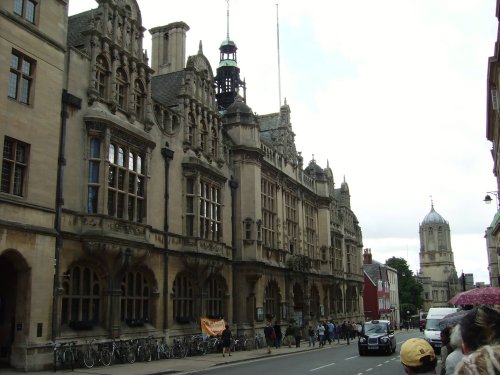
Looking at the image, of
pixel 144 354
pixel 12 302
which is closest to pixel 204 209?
pixel 144 354

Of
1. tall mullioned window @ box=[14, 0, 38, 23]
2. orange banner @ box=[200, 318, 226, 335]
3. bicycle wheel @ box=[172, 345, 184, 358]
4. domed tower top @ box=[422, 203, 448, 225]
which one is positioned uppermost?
domed tower top @ box=[422, 203, 448, 225]

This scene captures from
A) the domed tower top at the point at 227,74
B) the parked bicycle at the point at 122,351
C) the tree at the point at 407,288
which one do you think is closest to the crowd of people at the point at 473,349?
the parked bicycle at the point at 122,351

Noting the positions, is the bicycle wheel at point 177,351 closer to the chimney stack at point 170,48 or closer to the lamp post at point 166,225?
the lamp post at point 166,225

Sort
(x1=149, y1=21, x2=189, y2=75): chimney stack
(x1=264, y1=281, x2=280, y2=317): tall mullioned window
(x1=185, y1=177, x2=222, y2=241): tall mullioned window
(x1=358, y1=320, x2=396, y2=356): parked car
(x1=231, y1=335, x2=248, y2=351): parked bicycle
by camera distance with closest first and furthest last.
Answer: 1. (x1=358, y1=320, x2=396, y2=356): parked car
2. (x1=185, y1=177, x2=222, y2=241): tall mullioned window
3. (x1=231, y1=335, x2=248, y2=351): parked bicycle
4. (x1=149, y1=21, x2=189, y2=75): chimney stack
5. (x1=264, y1=281, x2=280, y2=317): tall mullioned window

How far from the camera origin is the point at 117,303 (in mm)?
25234

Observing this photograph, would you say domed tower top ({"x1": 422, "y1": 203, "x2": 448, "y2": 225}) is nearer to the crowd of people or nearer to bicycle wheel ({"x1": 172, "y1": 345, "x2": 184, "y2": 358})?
bicycle wheel ({"x1": 172, "y1": 345, "x2": 184, "y2": 358})

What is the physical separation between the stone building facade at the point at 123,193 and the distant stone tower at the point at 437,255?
4832 inches

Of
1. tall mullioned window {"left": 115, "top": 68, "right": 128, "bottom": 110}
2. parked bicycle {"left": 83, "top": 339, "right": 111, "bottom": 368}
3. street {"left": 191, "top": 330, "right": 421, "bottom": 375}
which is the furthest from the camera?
tall mullioned window {"left": 115, "top": 68, "right": 128, "bottom": 110}

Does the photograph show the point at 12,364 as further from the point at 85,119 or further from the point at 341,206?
the point at 341,206

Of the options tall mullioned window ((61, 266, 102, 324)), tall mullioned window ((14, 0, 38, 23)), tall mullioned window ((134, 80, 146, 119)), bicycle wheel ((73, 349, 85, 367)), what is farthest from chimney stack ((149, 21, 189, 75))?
bicycle wheel ((73, 349, 85, 367))

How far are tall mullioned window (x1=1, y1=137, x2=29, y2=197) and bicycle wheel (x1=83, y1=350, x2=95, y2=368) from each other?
22.0 ft

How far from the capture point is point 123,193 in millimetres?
26375

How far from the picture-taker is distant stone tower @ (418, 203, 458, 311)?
156m

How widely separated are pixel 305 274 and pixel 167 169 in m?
21.6
